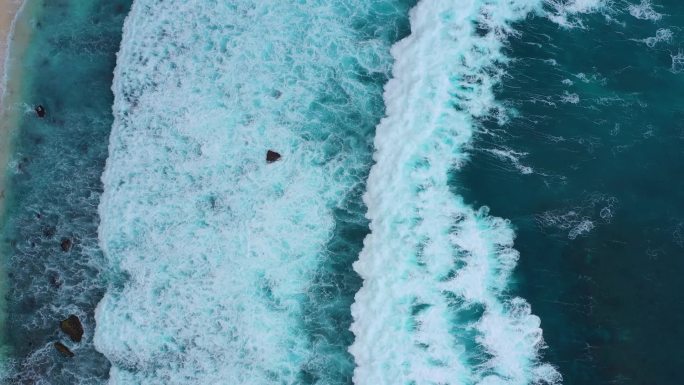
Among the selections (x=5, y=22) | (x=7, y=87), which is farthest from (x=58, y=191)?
(x=5, y=22)

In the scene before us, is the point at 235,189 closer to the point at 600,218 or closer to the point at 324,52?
the point at 324,52

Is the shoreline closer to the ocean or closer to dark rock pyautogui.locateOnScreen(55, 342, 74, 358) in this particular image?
the ocean

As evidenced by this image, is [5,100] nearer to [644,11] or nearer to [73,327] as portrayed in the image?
[73,327]

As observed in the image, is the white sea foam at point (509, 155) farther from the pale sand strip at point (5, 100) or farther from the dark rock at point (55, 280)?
the pale sand strip at point (5, 100)

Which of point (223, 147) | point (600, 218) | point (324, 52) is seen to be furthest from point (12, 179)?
point (600, 218)

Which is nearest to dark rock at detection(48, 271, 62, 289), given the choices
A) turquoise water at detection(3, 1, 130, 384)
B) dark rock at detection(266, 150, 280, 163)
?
turquoise water at detection(3, 1, 130, 384)

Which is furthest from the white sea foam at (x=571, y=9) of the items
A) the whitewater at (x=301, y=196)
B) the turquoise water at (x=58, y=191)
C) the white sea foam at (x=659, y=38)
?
the turquoise water at (x=58, y=191)
